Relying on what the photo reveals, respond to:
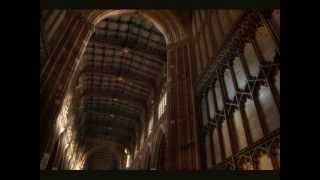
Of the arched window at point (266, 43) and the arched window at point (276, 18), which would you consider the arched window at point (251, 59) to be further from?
the arched window at point (276, 18)

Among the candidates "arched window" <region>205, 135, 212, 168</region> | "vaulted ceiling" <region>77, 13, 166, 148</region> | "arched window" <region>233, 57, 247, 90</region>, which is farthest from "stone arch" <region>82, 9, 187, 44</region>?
"arched window" <region>233, 57, 247, 90</region>

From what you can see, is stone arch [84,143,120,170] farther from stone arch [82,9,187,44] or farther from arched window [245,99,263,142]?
arched window [245,99,263,142]

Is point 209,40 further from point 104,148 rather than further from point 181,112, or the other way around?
point 104,148

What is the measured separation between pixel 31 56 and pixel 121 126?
31365mm

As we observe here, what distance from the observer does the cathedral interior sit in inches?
256

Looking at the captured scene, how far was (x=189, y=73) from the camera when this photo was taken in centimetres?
1234

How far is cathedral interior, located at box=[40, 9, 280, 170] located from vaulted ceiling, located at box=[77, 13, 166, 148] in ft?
0.24

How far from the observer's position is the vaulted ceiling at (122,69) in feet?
60.7

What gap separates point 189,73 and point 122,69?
10647mm

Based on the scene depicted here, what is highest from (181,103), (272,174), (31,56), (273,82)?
(181,103)

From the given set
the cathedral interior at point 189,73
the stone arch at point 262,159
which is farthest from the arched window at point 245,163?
the stone arch at point 262,159

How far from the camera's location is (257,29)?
7.24 metres

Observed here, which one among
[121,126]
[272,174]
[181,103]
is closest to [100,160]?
[121,126]

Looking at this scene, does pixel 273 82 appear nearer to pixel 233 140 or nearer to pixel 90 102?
pixel 233 140
